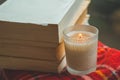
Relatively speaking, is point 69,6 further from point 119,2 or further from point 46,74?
point 119,2

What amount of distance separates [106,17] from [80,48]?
111cm

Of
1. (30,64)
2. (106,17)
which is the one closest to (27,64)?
(30,64)

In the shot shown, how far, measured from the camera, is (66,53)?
54 cm

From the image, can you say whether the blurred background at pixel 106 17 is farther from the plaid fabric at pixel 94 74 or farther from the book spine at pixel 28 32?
the book spine at pixel 28 32

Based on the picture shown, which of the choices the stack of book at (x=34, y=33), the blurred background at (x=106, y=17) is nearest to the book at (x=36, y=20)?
the stack of book at (x=34, y=33)

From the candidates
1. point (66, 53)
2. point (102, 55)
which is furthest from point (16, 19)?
point (102, 55)

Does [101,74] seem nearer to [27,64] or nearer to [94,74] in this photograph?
[94,74]

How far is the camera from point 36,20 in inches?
20.5

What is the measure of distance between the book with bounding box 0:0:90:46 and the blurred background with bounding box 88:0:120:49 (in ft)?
3.11

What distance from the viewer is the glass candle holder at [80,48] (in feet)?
1.72

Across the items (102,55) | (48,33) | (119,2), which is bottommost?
(119,2)

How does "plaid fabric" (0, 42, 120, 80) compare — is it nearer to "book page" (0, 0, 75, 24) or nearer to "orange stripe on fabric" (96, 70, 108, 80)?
"orange stripe on fabric" (96, 70, 108, 80)

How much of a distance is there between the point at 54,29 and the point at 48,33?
0.01 meters

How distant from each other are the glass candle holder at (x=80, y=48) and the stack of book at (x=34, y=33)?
20mm
